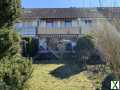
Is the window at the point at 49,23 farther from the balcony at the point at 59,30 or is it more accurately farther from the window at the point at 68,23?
the window at the point at 68,23

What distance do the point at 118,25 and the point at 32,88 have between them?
14.5 ft

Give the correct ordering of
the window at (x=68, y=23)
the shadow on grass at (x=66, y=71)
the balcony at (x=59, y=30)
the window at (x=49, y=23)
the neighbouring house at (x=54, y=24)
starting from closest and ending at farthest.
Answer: the shadow on grass at (x=66, y=71) < the neighbouring house at (x=54, y=24) < the balcony at (x=59, y=30) < the window at (x=68, y=23) < the window at (x=49, y=23)

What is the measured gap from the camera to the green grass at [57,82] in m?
19.5

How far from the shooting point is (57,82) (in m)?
20.9

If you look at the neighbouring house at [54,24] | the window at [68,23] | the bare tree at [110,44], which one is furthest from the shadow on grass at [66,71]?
the window at [68,23]

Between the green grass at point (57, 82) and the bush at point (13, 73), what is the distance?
108 inches

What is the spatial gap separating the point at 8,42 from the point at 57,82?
22.5 feet

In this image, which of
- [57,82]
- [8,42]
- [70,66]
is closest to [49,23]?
[70,66]

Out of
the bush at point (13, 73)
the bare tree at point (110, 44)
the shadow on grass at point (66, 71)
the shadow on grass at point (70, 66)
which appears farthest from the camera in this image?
the shadow on grass at point (70, 66)

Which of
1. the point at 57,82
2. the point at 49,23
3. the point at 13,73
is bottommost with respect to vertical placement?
the point at 49,23

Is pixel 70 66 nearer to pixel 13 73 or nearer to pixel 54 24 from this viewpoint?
pixel 13 73

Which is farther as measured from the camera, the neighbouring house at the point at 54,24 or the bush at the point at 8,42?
the neighbouring house at the point at 54,24

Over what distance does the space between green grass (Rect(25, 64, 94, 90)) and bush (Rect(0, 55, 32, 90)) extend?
2734 millimetres

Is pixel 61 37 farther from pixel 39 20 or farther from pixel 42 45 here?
pixel 39 20
